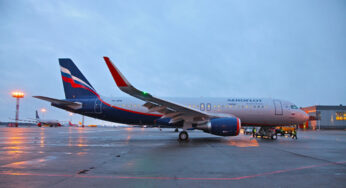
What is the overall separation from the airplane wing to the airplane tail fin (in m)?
7.00

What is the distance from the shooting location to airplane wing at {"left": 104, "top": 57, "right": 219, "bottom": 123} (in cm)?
1143

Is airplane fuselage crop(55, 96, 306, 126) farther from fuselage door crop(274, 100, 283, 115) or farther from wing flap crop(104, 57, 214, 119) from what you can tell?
wing flap crop(104, 57, 214, 119)

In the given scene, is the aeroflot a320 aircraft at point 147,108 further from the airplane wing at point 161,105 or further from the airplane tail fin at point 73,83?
the airplane wing at point 161,105

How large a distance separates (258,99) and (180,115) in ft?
24.6

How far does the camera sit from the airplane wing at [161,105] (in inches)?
450

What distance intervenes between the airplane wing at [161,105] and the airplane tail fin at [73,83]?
6998mm

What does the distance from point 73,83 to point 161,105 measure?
8981 mm

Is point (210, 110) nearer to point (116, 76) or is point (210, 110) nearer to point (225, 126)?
point (225, 126)

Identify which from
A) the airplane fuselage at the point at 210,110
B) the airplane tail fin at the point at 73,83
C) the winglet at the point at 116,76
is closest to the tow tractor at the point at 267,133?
the airplane fuselage at the point at 210,110

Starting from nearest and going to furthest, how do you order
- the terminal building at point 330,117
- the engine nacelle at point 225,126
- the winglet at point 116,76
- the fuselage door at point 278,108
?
the winglet at point 116,76
the engine nacelle at point 225,126
the fuselage door at point 278,108
the terminal building at point 330,117

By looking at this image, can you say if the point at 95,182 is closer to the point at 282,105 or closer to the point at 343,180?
the point at 343,180

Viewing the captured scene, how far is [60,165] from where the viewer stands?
6762 mm

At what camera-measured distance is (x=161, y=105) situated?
13.3 meters


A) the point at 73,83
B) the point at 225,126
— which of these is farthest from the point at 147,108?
the point at 73,83
